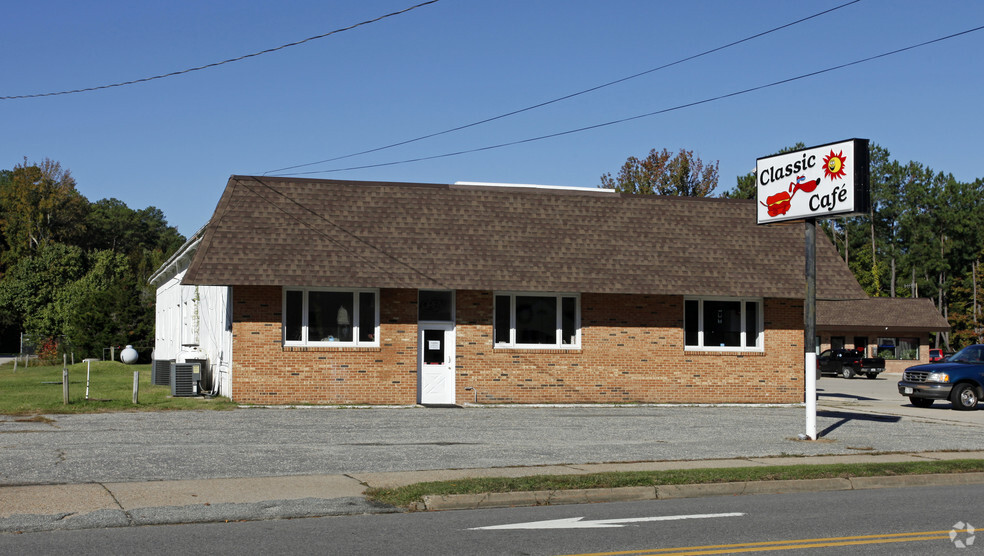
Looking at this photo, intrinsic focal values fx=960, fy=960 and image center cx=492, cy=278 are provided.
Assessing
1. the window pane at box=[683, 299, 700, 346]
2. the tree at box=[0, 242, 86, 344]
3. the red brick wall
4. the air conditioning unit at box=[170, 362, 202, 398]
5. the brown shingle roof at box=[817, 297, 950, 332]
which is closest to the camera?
the red brick wall

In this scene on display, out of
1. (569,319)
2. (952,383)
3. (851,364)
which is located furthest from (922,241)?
(569,319)

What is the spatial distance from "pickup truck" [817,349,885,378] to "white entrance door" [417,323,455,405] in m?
33.2

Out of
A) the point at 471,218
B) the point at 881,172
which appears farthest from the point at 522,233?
the point at 881,172

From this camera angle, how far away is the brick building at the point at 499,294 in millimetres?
21875

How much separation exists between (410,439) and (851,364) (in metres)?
40.6

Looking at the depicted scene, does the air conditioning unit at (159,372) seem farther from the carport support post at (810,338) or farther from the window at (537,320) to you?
the carport support post at (810,338)

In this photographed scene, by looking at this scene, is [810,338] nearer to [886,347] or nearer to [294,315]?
[294,315]

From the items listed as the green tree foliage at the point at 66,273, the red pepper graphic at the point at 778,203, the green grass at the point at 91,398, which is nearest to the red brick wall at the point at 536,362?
the green grass at the point at 91,398

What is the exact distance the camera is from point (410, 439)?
16141 mm

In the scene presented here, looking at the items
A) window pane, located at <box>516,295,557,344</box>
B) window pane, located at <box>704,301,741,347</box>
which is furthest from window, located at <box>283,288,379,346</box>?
window pane, located at <box>704,301,741,347</box>

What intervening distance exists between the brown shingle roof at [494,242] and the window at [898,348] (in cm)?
4007

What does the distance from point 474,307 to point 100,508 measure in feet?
45.5

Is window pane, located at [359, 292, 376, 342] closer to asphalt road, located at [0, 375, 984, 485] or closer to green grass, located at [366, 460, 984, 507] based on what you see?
asphalt road, located at [0, 375, 984, 485]

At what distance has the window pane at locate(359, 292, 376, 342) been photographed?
2258 cm
